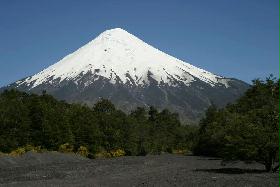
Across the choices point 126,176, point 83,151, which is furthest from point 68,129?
point 126,176

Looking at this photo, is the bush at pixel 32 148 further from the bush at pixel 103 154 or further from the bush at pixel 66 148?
the bush at pixel 103 154

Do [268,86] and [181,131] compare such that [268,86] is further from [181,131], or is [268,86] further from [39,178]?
[181,131]

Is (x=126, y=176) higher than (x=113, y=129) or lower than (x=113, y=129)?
lower

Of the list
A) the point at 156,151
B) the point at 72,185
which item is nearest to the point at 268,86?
the point at 156,151

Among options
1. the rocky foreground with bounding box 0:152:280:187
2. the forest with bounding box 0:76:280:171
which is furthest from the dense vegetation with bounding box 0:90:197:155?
the rocky foreground with bounding box 0:152:280:187

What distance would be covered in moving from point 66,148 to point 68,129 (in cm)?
346

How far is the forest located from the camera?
4588 centimetres

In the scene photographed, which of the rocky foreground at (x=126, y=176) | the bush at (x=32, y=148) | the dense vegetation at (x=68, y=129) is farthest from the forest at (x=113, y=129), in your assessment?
the rocky foreground at (x=126, y=176)

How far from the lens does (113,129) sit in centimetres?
9738

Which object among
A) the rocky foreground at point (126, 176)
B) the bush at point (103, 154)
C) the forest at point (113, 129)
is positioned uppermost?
the forest at point (113, 129)

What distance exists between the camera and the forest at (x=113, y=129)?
45.9 meters

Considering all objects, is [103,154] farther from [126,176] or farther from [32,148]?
[126,176]

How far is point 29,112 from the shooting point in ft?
286

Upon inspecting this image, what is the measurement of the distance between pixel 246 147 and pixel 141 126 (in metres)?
69.7
